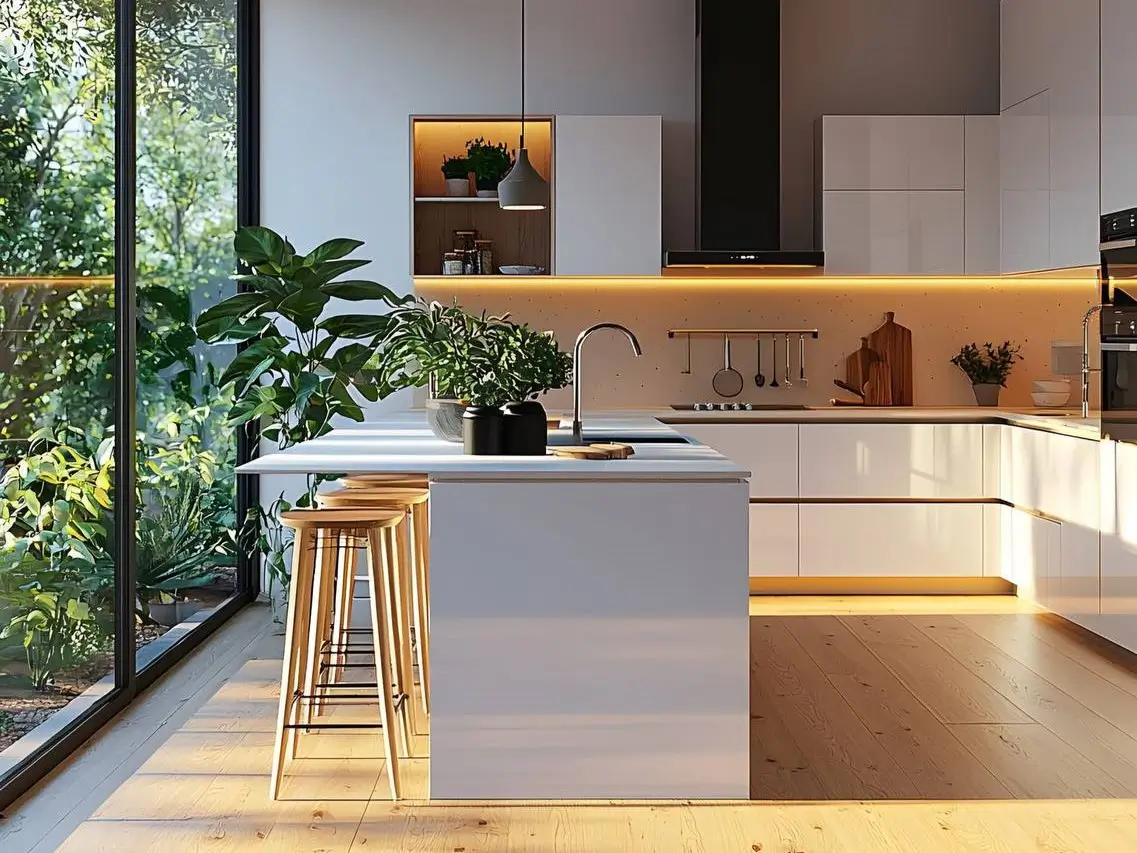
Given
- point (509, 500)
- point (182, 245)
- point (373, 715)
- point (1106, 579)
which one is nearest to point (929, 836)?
point (509, 500)

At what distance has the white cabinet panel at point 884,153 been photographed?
19.5 ft

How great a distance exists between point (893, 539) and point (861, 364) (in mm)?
961

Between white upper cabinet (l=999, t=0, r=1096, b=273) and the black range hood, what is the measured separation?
92 cm

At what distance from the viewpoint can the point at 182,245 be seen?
4898mm

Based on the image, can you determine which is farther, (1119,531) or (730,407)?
(730,407)

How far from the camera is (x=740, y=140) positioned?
232 inches

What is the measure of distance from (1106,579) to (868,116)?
7.91ft

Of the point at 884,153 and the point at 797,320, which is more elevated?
the point at 884,153

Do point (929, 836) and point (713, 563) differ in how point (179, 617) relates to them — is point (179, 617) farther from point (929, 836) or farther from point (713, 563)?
point (929, 836)

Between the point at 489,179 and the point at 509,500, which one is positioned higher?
the point at 489,179

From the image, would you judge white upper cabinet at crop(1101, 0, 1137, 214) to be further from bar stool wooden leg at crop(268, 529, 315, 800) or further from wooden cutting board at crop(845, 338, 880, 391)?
bar stool wooden leg at crop(268, 529, 315, 800)

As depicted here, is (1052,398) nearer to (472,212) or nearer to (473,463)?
(472,212)

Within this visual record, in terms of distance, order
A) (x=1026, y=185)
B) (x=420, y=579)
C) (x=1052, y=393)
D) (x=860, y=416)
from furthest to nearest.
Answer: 1. (x=1052, y=393)
2. (x=860, y=416)
3. (x=1026, y=185)
4. (x=420, y=579)

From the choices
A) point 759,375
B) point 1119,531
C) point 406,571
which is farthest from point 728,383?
point 406,571
